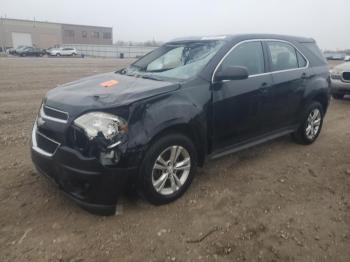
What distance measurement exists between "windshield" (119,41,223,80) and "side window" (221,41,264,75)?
213 millimetres

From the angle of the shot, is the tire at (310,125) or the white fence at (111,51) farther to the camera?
the white fence at (111,51)

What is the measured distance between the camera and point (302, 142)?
561 cm

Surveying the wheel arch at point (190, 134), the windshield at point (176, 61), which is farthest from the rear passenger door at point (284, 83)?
the wheel arch at point (190, 134)

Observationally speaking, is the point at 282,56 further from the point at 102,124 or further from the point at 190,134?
the point at 102,124

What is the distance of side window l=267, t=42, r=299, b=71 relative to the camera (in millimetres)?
4695

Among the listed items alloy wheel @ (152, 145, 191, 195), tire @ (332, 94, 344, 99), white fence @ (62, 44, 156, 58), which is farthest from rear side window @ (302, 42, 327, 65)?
white fence @ (62, 44, 156, 58)

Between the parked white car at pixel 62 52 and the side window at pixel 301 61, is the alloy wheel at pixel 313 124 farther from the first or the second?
the parked white car at pixel 62 52

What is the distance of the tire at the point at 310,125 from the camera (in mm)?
5414

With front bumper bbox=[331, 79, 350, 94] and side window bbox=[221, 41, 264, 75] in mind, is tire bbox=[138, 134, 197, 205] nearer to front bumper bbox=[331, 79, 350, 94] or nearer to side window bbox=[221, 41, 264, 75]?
side window bbox=[221, 41, 264, 75]

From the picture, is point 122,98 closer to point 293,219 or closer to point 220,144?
point 220,144

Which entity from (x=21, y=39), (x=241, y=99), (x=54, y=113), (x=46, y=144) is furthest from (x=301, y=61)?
(x=21, y=39)

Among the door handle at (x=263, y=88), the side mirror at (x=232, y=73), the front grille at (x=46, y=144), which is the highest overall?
the side mirror at (x=232, y=73)

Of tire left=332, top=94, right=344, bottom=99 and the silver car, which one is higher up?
the silver car

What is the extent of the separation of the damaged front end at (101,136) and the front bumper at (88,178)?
7 cm
